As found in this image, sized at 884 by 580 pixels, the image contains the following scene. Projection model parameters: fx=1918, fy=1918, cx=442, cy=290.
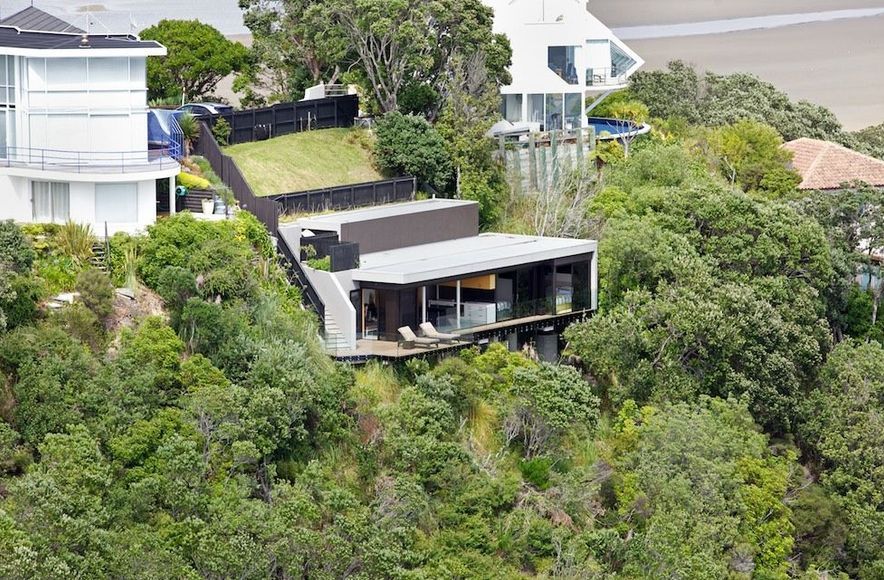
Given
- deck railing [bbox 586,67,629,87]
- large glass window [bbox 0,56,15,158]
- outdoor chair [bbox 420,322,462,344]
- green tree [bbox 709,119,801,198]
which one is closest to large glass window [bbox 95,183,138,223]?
large glass window [bbox 0,56,15,158]

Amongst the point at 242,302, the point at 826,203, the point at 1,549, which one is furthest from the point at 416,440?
the point at 826,203

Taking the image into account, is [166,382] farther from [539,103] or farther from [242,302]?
[539,103]

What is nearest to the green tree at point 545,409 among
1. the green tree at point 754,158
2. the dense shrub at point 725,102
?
the green tree at point 754,158

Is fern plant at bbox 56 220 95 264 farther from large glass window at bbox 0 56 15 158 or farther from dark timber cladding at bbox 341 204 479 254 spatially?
dark timber cladding at bbox 341 204 479 254

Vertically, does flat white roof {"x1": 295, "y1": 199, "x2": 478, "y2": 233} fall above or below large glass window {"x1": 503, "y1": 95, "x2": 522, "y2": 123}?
below

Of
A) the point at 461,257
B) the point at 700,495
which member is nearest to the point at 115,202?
the point at 461,257

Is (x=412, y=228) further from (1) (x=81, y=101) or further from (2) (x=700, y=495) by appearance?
(2) (x=700, y=495)
